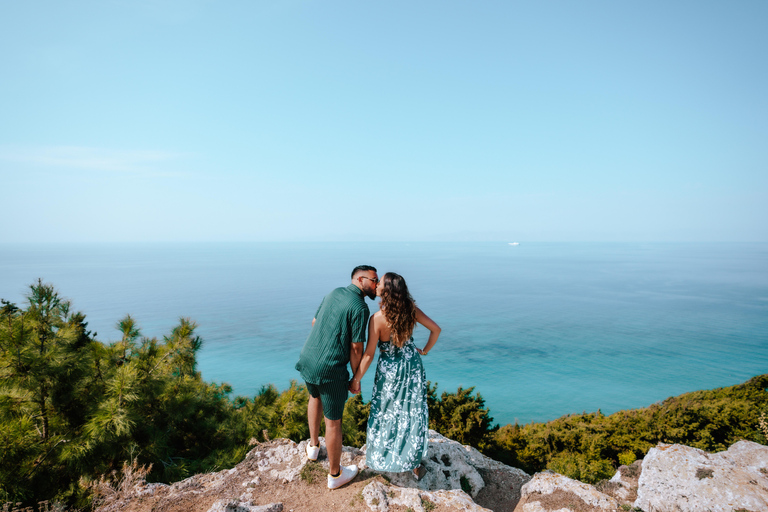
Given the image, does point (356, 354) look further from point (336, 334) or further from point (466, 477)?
point (466, 477)

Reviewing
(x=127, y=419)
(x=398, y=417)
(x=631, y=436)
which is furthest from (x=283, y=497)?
(x=631, y=436)

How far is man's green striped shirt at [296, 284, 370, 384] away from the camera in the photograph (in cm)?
409

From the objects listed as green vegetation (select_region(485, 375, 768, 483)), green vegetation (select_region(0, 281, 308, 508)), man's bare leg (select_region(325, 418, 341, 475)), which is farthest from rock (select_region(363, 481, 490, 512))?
green vegetation (select_region(485, 375, 768, 483))

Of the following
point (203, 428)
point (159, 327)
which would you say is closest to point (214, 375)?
point (159, 327)

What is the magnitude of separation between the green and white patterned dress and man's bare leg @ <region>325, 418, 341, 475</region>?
0.50m

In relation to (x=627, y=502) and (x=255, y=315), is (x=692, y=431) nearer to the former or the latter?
(x=627, y=502)

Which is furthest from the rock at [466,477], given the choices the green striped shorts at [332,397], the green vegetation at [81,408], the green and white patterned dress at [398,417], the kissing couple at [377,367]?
the green vegetation at [81,408]

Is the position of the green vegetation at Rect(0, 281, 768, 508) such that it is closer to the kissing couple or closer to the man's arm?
the kissing couple

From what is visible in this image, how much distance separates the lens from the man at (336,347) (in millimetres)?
4113

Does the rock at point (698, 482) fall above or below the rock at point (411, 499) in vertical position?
below

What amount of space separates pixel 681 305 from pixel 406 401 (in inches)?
2378

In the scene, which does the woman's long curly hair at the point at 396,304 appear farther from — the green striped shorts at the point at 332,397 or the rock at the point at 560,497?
the rock at the point at 560,497

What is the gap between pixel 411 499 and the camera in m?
4.18

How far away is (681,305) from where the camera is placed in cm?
5134
